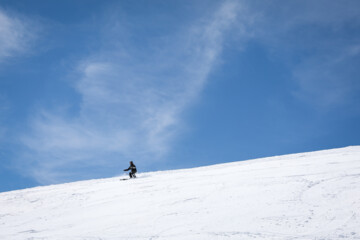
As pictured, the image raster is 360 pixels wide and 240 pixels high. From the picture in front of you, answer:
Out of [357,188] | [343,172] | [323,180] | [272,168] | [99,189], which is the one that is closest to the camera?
[357,188]

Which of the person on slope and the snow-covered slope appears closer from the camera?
the snow-covered slope

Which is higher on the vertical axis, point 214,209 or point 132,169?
point 132,169

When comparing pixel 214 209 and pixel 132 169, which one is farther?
pixel 132 169

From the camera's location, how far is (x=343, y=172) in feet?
30.8

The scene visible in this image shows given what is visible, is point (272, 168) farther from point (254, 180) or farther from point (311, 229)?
point (311, 229)

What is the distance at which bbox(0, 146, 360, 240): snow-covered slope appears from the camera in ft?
19.8

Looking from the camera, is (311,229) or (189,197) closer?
(311,229)

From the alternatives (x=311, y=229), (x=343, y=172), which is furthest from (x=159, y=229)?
(x=343, y=172)

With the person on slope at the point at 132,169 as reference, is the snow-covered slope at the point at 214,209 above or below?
below

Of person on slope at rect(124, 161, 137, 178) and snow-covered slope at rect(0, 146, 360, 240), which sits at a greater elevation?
person on slope at rect(124, 161, 137, 178)

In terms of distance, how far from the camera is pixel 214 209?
7.54m

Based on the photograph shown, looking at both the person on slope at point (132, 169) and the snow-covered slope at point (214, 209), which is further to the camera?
the person on slope at point (132, 169)

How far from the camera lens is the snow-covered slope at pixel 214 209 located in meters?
6.04

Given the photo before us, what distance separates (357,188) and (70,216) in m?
8.13
